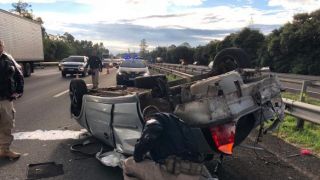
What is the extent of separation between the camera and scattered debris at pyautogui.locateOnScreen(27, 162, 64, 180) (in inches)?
221

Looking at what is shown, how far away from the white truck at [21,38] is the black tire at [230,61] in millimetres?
18911

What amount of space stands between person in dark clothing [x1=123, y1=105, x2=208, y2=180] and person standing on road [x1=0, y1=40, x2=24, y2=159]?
10.3ft

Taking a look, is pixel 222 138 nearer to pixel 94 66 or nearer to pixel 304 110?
pixel 304 110

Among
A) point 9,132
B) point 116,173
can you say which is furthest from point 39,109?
point 116,173

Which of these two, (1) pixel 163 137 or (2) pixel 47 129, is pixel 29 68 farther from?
(1) pixel 163 137

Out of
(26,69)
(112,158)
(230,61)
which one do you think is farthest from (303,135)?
(26,69)

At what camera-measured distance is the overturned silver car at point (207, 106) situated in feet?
14.3

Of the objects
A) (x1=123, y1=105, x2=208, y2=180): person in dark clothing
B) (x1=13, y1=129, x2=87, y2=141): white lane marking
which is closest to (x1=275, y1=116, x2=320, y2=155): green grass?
(x1=123, y1=105, x2=208, y2=180): person in dark clothing

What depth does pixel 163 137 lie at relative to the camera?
13.4 feet

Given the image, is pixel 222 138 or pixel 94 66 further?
pixel 94 66

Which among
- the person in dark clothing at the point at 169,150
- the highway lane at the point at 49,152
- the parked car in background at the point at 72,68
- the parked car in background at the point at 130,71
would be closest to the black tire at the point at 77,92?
the highway lane at the point at 49,152

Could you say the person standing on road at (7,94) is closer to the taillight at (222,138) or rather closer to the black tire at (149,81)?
the black tire at (149,81)

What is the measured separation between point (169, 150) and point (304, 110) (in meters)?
4.18

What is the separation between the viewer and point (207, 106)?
434 centimetres
